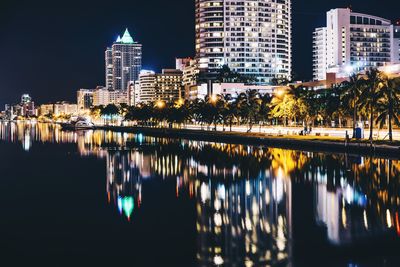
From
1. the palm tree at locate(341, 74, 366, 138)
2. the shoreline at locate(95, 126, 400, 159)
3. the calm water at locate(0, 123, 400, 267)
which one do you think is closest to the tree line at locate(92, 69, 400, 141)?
the palm tree at locate(341, 74, 366, 138)

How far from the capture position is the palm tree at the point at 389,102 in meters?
60.3

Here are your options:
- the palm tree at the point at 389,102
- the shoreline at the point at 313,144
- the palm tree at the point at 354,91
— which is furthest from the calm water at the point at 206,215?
the palm tree at the point at 354,91

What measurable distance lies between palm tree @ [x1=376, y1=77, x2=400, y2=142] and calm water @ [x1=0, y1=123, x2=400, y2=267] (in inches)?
422

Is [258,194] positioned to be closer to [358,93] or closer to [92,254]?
[92,254]

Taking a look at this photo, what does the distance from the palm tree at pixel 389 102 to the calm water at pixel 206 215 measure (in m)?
10.7

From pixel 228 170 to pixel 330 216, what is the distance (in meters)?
21.2

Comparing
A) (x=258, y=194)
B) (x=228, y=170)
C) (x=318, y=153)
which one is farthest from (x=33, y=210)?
(x=318, y=153)

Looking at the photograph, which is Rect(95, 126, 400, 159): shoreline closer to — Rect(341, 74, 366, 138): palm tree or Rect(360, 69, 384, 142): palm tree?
Rect(360, 69, 384, 142): palm tree

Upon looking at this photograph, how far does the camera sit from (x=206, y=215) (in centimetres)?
2781

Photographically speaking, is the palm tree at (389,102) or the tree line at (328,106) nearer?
the palm tree at (389,102)

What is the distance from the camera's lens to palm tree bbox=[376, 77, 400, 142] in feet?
198

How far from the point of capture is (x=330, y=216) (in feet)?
88.8

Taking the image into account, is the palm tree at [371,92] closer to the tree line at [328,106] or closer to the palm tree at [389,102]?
the tree line at [328,106]

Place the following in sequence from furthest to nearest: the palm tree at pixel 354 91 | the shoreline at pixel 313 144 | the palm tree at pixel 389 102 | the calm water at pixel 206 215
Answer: the palm tree at pixel 354 91
the palm tree at pixel 389 102
the shoreline at pixel 313 144
the calm water at pixel 206 215
